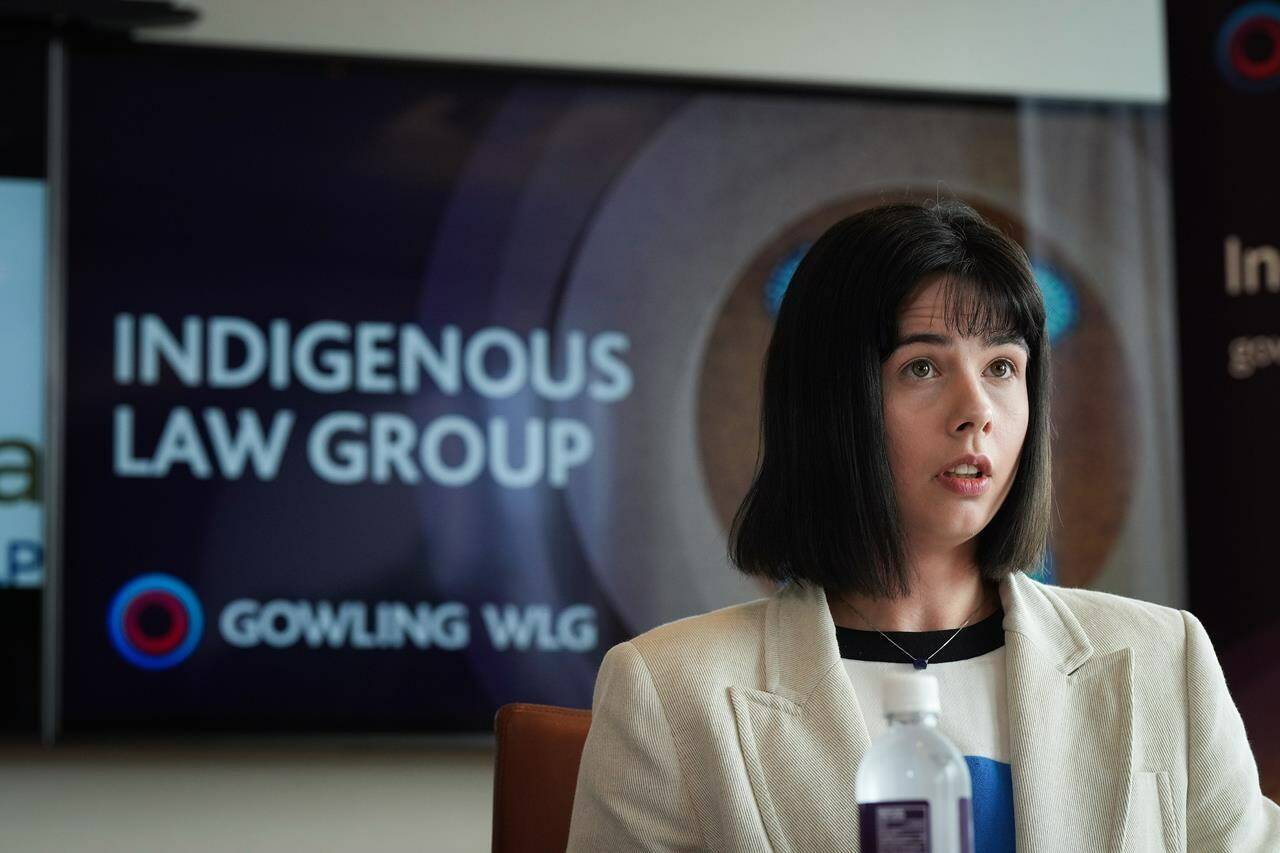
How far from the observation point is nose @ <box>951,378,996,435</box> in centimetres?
172

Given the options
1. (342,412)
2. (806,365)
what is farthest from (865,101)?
(806,365)

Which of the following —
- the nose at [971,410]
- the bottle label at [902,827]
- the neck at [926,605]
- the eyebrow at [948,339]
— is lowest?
the bottle label at [902,827]

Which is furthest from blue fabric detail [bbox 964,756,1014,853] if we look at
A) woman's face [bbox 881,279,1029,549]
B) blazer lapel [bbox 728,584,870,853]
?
woman's face [bbox 881,279,1029,549]

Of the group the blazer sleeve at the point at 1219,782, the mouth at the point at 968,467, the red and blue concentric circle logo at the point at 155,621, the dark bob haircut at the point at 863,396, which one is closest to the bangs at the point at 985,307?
the dark bob haircut at the point at 863,396

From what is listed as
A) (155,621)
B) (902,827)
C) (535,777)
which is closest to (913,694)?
(902,827)

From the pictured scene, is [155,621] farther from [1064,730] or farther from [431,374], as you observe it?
[1064,730]

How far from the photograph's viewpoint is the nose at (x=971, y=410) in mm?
1721

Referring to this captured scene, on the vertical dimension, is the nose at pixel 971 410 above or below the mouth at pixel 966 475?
above

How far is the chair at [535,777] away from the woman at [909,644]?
28 centimetres

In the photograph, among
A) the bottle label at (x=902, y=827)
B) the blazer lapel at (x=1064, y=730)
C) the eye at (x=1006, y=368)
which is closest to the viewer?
the bottle label at (x=902, y=827)

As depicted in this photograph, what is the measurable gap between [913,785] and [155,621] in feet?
7.63

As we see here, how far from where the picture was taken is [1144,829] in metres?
1.72

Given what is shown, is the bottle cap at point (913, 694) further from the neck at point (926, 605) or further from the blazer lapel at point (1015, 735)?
the neck at point (926, 605)

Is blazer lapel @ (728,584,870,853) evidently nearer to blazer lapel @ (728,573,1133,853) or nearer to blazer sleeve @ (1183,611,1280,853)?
blazer lapel @ (728,573,1133,853)
